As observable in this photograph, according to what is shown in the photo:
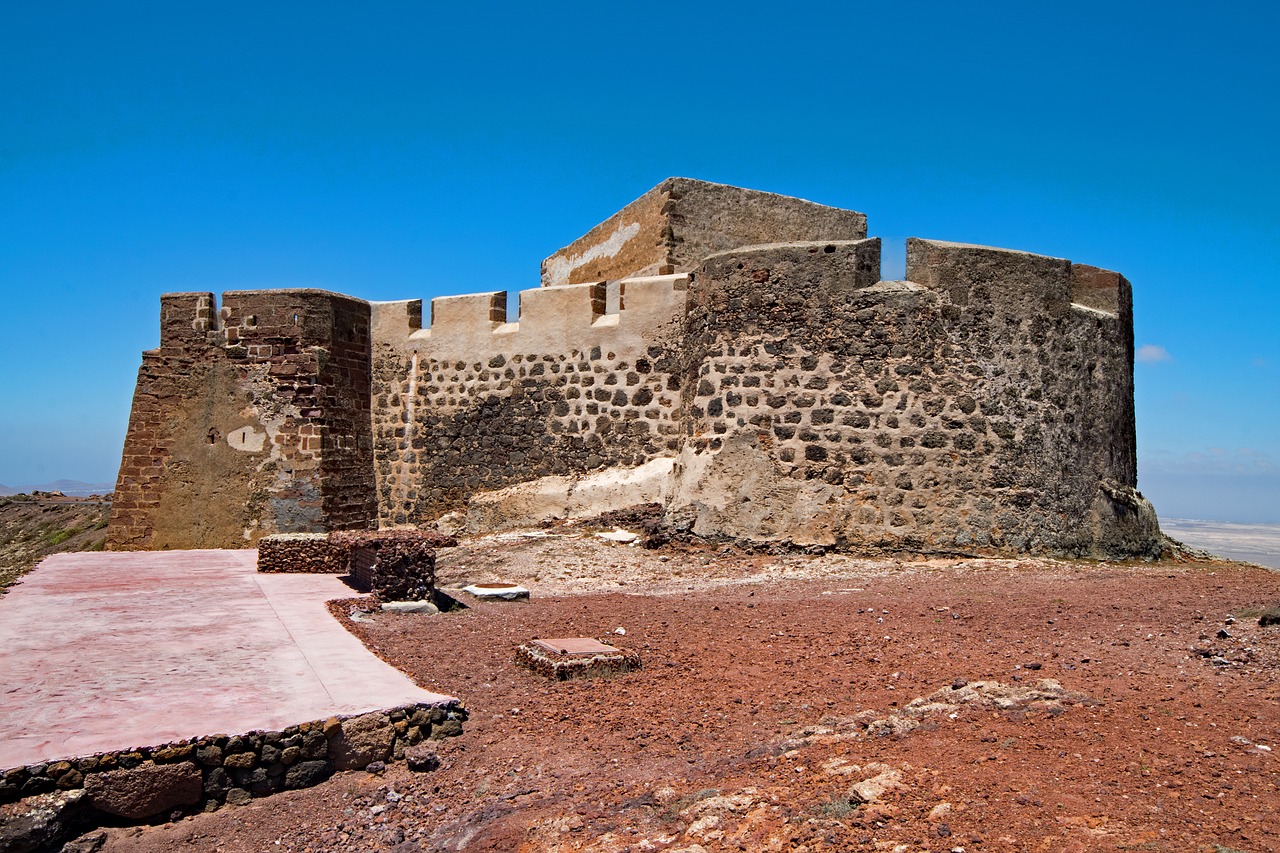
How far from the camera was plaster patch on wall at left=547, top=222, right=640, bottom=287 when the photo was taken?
46.3ft

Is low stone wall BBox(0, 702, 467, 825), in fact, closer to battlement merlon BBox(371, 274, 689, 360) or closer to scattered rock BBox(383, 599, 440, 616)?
scattered rock BBox(383, 599, 440, 616)

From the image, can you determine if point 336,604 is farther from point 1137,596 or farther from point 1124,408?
point 1124,408

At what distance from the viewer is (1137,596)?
7344mm

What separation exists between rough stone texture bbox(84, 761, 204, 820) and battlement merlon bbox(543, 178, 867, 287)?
9.82m

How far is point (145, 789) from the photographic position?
3.92 m

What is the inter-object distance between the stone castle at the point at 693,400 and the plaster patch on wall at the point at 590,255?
6cm

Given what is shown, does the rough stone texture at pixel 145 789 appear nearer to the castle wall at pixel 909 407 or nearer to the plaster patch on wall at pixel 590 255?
the castle wall at pixel 909 407

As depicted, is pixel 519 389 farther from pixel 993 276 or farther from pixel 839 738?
pixel 839 738

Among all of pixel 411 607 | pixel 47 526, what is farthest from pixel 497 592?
pixel 47 526

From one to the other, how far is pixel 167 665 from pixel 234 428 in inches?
276

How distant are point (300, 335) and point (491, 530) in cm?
345

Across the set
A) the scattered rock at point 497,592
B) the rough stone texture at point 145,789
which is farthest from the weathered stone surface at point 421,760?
the scattered rock at point 497,592

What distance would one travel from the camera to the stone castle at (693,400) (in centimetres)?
977

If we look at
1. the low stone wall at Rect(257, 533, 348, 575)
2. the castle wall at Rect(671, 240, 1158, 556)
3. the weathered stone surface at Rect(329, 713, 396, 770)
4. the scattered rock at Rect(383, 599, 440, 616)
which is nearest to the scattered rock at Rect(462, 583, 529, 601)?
the scattered rock at Rect(383, 599, 440, 616)
